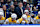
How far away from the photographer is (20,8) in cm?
225

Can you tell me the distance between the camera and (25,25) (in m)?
2.15

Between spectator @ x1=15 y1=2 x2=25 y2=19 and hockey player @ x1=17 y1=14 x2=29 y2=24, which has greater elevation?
spectator @ x1=15 y1=2 x2=25 y2=19

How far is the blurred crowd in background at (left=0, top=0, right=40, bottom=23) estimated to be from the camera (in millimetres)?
2209

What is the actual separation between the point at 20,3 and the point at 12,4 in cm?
24

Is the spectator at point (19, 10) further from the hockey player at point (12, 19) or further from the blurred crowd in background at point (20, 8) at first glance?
the hockey player at point (12, 19)

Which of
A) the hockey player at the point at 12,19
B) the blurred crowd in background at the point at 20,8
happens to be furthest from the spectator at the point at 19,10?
the hockey player at the point at 12,19

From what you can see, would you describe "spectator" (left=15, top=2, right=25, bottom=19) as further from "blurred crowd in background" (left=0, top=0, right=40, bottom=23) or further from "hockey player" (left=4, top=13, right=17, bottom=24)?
"hockey player" (left=4, top=13, right=17, bottom=24)

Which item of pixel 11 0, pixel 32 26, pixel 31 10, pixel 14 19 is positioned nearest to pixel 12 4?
pixel 11 0

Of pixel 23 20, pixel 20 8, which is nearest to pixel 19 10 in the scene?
pixel 20 8

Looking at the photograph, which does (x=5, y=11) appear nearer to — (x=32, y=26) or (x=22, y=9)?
(x=22, y=9)

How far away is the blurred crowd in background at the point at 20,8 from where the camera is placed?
2209mm

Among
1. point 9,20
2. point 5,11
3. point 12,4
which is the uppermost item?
point 12,4

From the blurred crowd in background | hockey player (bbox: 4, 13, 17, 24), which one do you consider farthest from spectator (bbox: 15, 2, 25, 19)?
hockey player (bbox: 4, 13, 17, 24)

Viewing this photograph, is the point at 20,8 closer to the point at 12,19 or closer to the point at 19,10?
A: the point at 19,10
